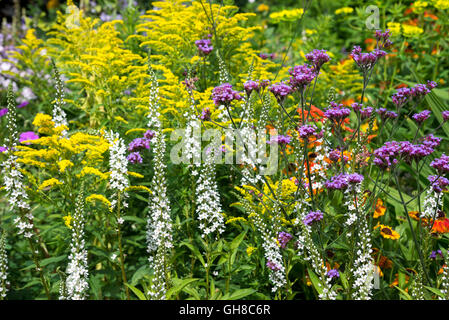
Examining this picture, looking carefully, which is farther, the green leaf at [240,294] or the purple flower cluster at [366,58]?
the purple flower cluster at [366,58]

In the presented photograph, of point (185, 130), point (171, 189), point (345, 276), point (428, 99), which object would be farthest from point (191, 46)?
point (345, 276)

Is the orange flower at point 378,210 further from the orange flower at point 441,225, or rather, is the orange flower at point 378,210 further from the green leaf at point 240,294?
the green leaf at point 240,294

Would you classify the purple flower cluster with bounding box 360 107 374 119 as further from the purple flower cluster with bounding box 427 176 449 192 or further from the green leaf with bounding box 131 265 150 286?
the green leaf with bounding box 131 265 150 286

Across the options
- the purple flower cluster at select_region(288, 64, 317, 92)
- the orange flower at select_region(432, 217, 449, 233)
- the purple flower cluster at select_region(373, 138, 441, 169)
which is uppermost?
the purple flower cluster at select_region(288, 64, 317, 92)

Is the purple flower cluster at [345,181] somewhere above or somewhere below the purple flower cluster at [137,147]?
below

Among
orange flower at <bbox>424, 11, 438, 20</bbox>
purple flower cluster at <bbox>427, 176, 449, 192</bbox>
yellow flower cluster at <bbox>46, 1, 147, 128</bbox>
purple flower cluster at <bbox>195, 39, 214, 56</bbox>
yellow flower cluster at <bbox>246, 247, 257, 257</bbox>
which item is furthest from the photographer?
orange flower at <bbox>424, 11, 438, 20</bbox>

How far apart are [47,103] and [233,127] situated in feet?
7.59

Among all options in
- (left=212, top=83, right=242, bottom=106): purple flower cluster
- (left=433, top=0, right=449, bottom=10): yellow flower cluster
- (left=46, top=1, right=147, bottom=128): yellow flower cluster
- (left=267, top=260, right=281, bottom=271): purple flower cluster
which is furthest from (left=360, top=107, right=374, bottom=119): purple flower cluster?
→ (left=433, top=0, right=449, bottom=10): yellow flower cluster

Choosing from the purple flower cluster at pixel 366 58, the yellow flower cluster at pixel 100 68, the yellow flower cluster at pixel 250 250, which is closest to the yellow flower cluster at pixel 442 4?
the purple flower cluster at pixel 366 58

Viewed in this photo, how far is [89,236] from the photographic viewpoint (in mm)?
3637

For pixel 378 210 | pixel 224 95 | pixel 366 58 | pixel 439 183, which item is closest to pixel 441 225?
pixel 378 210

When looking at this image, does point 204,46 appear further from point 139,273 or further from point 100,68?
point 139,273
